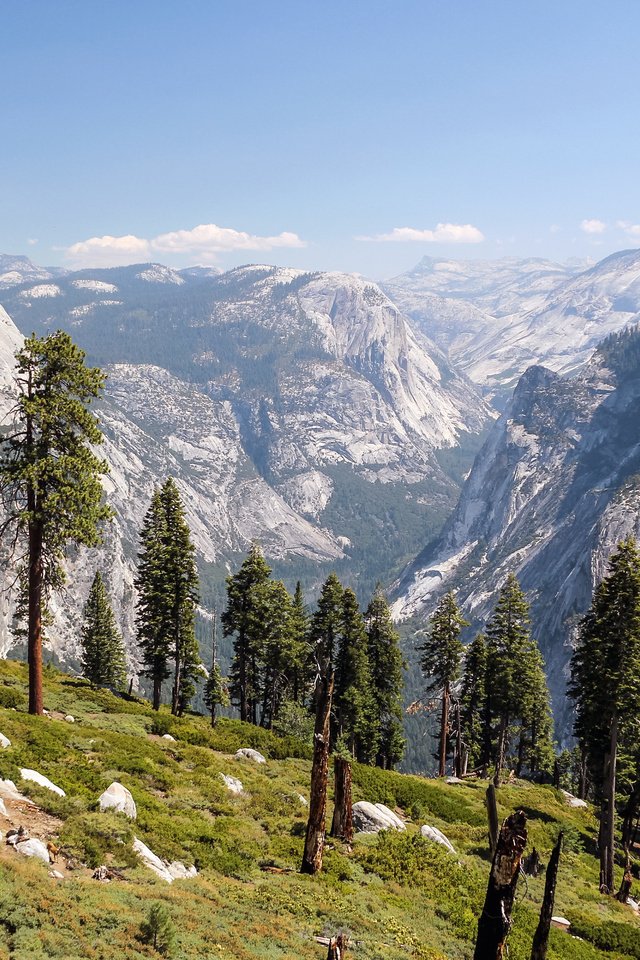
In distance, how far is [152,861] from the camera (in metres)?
17.3

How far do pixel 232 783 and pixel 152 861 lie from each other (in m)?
12.3

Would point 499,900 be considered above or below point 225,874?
above

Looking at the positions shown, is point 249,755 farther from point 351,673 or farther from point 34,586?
point 34,586

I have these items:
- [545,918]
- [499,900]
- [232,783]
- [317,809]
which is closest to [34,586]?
[232,783]

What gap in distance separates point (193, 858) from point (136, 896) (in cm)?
487

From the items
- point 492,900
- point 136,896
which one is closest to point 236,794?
point 136,896

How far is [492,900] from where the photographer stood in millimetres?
6879

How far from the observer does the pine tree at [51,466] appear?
85.0ft

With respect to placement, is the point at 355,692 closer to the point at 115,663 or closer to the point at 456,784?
the point at 456,784

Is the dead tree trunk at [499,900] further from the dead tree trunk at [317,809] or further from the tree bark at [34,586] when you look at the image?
the tree bark at [34,586]

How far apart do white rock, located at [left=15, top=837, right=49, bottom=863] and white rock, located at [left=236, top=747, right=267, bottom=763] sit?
22.7 metres

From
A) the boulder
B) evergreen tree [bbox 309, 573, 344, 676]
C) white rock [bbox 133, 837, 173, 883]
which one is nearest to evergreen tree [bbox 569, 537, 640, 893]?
the boulder

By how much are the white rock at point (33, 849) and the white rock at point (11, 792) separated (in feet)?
9.08

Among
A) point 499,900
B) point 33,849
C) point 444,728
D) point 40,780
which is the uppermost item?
point 499,900
